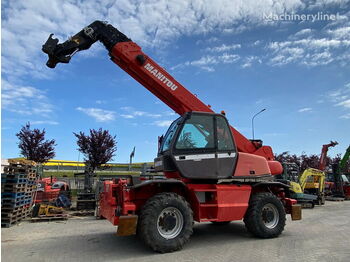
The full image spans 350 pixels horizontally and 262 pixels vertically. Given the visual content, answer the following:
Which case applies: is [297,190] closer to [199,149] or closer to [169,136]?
[199,149]

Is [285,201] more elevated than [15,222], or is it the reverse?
[285,201]

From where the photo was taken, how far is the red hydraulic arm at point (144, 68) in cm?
899

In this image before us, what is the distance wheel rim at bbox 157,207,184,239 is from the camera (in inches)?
270

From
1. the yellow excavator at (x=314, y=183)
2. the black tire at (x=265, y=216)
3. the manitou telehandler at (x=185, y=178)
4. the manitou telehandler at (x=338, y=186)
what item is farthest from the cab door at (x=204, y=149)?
the manitou telehandler at (x=338, y=186)

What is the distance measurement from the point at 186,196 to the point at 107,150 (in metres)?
16.4

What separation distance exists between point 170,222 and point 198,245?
1.10 m

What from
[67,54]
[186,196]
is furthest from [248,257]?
[67,54]

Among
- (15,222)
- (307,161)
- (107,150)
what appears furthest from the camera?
(307,161)

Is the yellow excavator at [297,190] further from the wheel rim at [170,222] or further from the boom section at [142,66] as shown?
the wheel rim at [170,222]

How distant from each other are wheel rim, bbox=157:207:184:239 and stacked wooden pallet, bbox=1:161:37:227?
6.47 m

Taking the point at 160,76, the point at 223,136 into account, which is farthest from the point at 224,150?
the point at 160,76

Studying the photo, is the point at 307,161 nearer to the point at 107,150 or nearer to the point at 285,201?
the point at 107,150

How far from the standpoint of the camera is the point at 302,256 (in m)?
6.32

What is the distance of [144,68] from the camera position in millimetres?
9008
